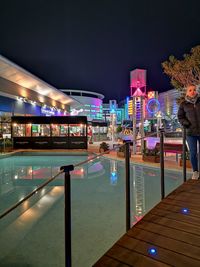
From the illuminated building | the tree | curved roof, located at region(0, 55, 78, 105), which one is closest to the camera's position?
the tree

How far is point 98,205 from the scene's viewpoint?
4.65 meters

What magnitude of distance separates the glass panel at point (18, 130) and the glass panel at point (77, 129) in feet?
11.6

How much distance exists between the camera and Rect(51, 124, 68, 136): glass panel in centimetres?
1720

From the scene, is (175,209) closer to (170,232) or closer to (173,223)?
(173,223)

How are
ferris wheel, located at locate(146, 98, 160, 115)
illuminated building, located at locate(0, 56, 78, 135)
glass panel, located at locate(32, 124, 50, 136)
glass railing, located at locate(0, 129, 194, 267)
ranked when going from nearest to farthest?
glass railing, located at locate(0, 129, 194, 267), illuminated building, located at locate(0, 56, 78, 135), glass panel, located at locate(32, 124, 50, 136), ferris wheel, located at locate(146, 98, 160, 115)

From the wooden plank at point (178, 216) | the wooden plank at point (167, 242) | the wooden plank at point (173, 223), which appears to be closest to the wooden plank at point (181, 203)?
the wooden plank at point (178, 216)

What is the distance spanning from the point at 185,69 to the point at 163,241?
8.15 m

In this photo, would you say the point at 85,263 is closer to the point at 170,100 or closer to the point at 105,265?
the point at 105,265

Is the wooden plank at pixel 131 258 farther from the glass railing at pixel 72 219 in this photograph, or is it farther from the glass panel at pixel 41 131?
the glass panel at pixel 41 131

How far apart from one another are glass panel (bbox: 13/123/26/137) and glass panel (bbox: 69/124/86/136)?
352 centimetres

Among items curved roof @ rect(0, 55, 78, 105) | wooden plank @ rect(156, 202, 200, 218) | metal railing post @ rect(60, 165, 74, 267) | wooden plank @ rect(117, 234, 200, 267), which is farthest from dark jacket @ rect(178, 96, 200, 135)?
curved roof @ rect(0, 55, 78, 105)

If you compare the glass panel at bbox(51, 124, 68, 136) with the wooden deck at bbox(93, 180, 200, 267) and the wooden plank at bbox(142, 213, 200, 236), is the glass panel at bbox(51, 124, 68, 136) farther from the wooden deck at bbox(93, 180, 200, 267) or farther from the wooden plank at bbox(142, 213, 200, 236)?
the wooden plank at bbox(142, 213, 200, 236)

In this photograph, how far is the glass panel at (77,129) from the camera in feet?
56.1

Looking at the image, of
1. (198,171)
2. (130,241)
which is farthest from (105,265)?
(198,171)
